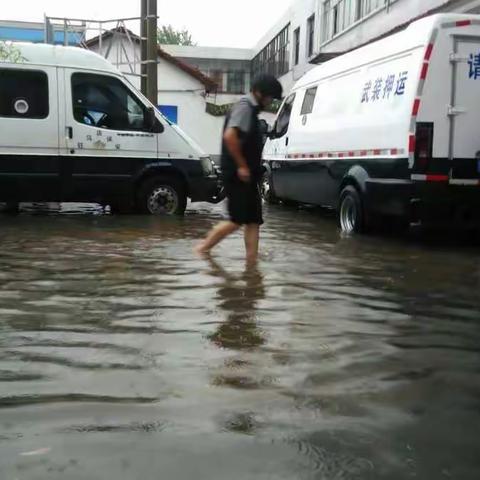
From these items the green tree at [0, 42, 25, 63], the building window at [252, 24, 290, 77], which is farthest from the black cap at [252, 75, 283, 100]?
the building window at [252, 24, 290, 77]

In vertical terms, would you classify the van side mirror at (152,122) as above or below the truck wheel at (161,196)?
above

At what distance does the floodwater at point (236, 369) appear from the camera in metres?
2.62

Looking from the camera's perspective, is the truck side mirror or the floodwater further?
the truck side mirror

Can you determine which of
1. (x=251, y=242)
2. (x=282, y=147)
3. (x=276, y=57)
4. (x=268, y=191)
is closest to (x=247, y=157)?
(x=251, y=242)

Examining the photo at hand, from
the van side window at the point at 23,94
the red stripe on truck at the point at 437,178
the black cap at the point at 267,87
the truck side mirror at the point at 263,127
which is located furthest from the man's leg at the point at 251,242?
the van side window at the point at 23,94

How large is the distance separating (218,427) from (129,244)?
510 cm

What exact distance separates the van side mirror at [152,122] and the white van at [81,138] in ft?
0.05

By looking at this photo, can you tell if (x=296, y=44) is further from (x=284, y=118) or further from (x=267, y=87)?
(x=267, y=87)

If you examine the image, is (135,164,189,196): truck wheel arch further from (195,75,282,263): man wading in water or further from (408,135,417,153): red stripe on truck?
(195,75,282,263): man wading in water

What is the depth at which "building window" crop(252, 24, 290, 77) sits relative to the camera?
35250 millimetres

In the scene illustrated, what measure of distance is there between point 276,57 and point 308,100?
27554mm

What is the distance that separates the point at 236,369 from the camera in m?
3.57

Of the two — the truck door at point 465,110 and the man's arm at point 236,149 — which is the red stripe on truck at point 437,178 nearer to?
the truck door at point 465,110

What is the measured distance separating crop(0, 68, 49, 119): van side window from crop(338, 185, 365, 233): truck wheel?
4.49m
